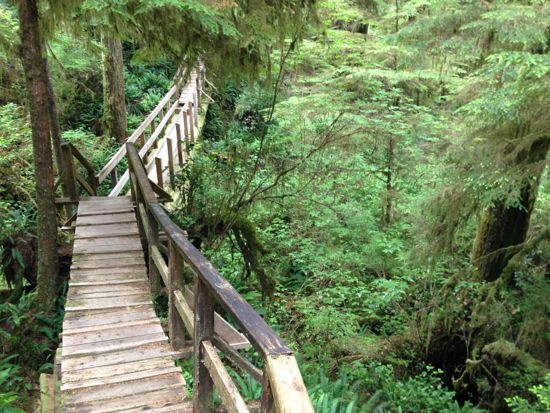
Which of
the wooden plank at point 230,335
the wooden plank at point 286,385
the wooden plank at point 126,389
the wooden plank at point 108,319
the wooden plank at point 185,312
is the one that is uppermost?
the wooden plank at point 286,385

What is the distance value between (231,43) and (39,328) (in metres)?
4.26

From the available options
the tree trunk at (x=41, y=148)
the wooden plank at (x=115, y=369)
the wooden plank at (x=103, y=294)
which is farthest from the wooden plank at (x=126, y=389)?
the tree trunk at (x=41, y=148)

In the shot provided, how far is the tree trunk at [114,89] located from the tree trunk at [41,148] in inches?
301

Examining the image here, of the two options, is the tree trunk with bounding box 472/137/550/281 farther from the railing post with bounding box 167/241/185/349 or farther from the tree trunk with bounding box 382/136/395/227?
the railing post with bounding box 167/241/185/349

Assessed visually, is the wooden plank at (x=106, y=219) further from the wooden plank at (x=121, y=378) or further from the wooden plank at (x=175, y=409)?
the wooden plank at (x=175, y=409)

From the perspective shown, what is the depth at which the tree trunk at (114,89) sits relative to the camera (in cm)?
1286

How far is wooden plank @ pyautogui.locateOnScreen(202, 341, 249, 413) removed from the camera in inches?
98.1

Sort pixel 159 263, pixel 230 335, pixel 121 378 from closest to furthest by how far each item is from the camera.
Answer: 1. pixel 121 378
2. pixel 230 335
3. pixel 159 263

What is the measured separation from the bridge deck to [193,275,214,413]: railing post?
0.22 m

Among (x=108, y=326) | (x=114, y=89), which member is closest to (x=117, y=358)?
(x=108, y=326)

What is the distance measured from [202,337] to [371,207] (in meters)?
9.18

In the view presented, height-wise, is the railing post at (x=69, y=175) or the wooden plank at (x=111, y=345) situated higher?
the railing post at (x=69, y=175)

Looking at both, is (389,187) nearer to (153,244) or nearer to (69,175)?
(153,244)

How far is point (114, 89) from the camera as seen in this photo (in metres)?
12.9
